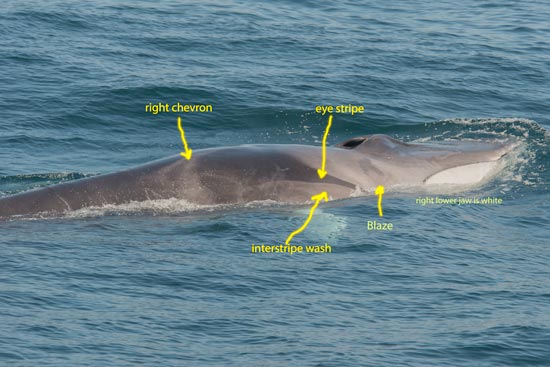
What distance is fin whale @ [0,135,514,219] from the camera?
25766mm

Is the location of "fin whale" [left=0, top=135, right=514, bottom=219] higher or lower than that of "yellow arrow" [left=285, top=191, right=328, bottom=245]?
higher

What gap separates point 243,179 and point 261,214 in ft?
3.40

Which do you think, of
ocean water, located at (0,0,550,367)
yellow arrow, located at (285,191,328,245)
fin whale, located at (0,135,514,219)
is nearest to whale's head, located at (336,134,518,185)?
fin whale, located at (0,135,514,219)

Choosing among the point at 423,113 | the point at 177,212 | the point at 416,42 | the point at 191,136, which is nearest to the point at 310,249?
the point at 177,212

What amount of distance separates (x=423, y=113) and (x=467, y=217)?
12.6m

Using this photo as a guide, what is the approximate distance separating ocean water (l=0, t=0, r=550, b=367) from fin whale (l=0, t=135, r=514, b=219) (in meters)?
0.38

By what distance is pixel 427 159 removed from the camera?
29.3 m

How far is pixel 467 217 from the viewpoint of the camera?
1073 inches

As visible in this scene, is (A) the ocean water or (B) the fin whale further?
(B) the fin whale

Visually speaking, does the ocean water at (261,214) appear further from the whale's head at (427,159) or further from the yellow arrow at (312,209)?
the whale's head at (427,159)

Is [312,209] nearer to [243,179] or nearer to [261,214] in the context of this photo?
[261,214]

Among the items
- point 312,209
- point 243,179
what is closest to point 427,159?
point 312,209

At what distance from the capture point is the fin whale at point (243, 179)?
25.8m

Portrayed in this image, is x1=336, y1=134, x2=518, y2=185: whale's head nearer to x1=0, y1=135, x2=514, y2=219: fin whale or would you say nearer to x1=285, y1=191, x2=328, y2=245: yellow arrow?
x1=0, y1=135, x2=514, y2=219: fin whale
